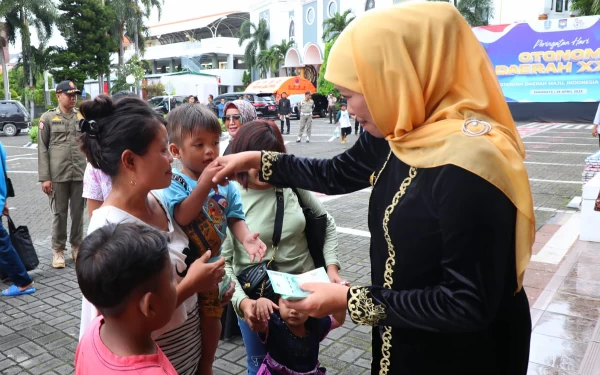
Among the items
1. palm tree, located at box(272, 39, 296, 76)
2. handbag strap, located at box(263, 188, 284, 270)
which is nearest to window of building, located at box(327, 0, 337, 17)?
palm tree, located at box(272, 39, 296, 76)

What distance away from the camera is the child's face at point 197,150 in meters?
2.20

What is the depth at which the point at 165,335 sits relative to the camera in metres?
1.91

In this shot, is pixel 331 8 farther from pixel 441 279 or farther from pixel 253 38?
pixel 441 279

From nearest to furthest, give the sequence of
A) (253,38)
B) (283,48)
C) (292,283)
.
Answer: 1. (292,283)
2. (283,48)
3. (253,38)

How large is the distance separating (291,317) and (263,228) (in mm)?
611

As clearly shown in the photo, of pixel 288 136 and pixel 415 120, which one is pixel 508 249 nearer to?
pixel 415 120

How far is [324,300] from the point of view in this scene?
152cm

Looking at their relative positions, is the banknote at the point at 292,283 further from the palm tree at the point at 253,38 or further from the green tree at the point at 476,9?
the palm tree at the point at 253,38

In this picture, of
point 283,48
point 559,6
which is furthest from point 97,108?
point 283,48

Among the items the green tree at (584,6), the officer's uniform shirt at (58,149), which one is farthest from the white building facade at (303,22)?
the officer's uniform shirt at (58,149)

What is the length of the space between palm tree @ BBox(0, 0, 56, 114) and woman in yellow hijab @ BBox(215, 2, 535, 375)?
32.9 m

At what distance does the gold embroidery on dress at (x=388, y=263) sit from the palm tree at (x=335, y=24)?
111ft

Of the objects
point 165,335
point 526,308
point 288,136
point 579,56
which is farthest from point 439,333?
point 579,56

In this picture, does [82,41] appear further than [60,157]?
Yes
